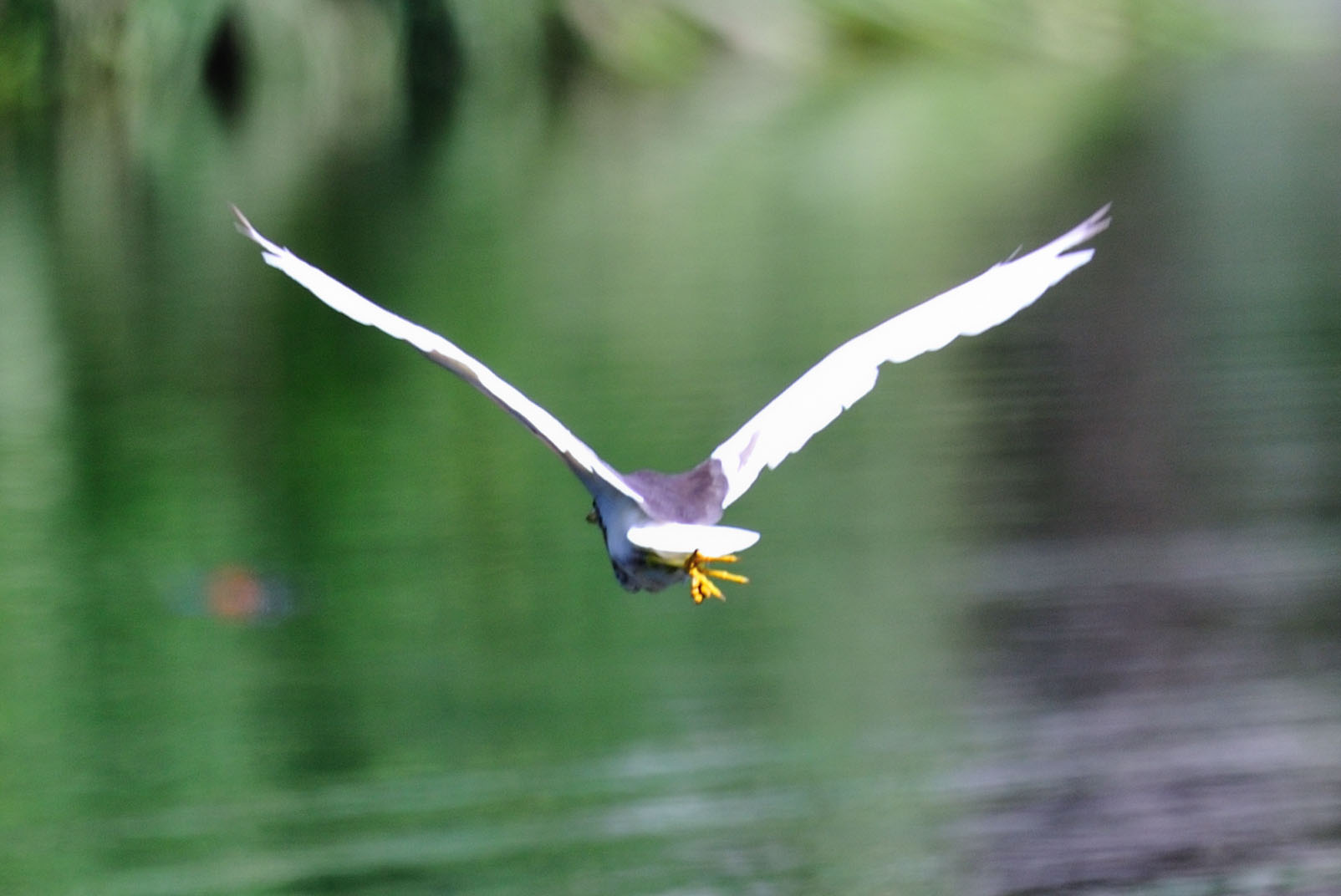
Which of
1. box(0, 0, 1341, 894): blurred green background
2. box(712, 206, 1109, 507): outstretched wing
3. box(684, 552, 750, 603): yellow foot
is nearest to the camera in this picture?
box(684, 552, 750, 603): yellow foot

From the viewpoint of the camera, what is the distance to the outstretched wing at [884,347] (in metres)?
5.11

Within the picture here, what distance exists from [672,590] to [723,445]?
3819mm

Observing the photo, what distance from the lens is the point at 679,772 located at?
6914 mm

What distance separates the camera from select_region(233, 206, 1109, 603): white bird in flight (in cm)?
430

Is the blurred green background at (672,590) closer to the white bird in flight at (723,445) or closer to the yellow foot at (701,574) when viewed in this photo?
the white bird in flight at (723,445)

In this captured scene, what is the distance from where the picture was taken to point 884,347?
17.1 feet

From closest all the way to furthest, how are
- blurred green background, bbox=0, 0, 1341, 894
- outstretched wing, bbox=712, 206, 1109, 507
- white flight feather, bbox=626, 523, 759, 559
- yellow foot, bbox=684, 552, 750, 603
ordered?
white flight feather, bbox=626, 523, 759, 559 < yellow foot, bbox=684, 552, 750, 603 < outstretched wing, bbox=712, 206, 1109, 507 < blurred green background, bbox=0, 0, 1341, 894

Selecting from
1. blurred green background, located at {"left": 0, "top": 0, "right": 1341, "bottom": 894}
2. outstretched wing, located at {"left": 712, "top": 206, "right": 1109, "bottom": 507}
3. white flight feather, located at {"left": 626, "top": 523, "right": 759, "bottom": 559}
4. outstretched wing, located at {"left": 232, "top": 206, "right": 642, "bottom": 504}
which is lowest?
white flight feather, located at {"left": 626, "top": 523, "right": 759, "bottom": 559}

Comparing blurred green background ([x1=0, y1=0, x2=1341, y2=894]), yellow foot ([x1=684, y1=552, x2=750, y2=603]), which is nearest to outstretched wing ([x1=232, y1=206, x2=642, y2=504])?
yellow foot ([x1=684, y1=552, x2=750, y2=603])

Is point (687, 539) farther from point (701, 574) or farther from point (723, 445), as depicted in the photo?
point (723, 445)

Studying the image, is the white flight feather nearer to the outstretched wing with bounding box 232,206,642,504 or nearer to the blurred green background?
the outstretched wing with bounding box 232,206,642,504

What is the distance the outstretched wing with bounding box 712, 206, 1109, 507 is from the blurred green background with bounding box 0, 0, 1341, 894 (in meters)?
1.52

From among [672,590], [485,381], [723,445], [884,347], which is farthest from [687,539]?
[672,590]

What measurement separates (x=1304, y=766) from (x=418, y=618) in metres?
3.43
